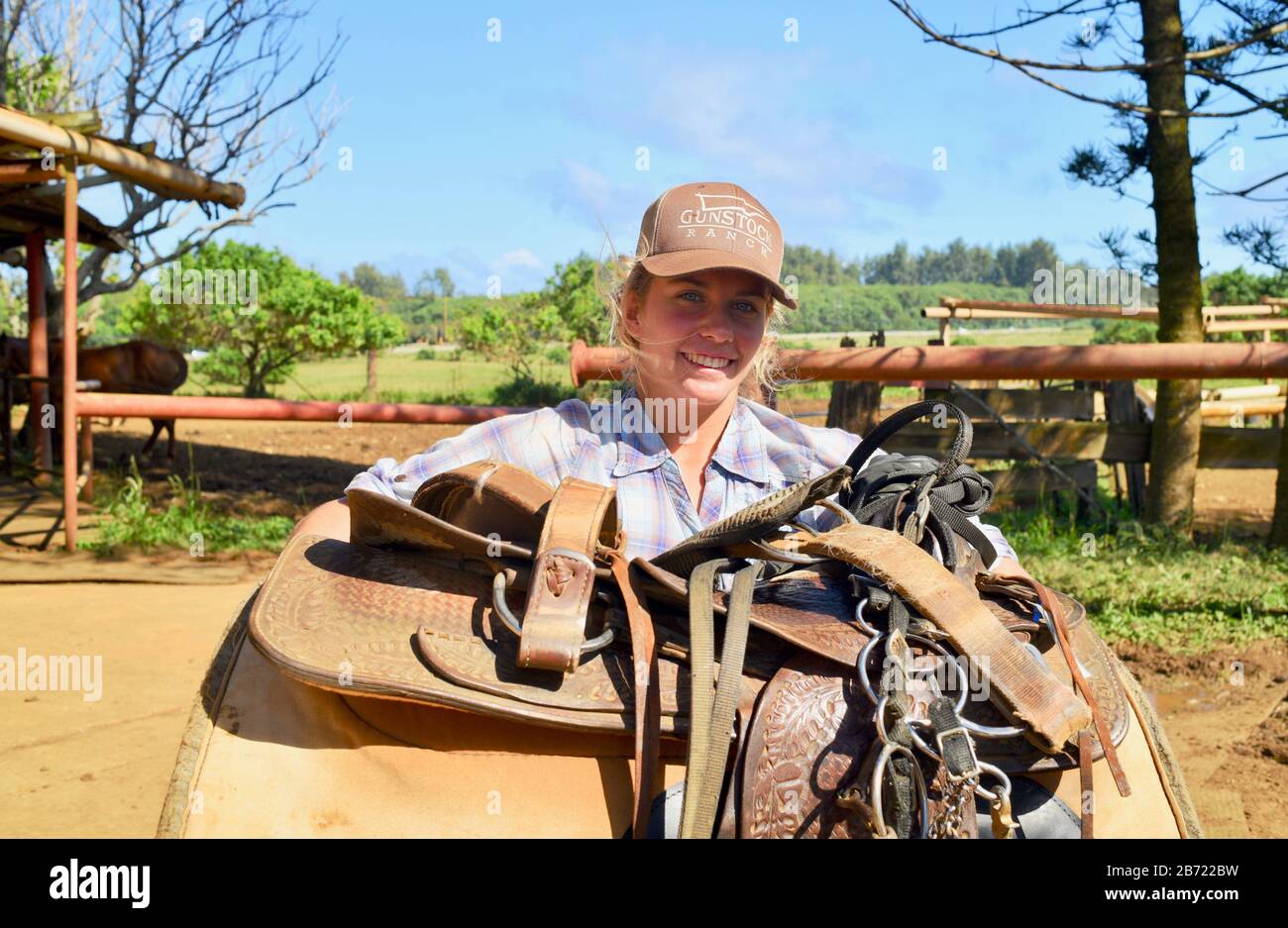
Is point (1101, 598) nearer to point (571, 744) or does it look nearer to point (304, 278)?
point (571, 744)

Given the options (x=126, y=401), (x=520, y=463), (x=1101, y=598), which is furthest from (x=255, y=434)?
(x=520, y=463)

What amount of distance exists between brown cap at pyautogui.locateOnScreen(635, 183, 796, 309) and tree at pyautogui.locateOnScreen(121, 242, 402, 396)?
2150 cm

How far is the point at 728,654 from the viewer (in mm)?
1232

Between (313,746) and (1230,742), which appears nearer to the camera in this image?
(313,746)

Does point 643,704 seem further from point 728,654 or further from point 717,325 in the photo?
point 717,325

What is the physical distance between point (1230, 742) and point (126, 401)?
5.33 metres

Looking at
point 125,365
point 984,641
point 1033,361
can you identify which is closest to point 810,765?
point 984,641

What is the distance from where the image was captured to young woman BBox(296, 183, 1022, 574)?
1.91m

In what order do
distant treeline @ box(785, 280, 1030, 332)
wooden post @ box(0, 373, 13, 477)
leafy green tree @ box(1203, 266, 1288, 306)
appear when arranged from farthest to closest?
1. distant treeline @ box(785, 280, 1030, 332)
2. leafy green tree @ box(1203, 266, 1288, 306)
3. wooden post @ box(0, 373, 13, 477)

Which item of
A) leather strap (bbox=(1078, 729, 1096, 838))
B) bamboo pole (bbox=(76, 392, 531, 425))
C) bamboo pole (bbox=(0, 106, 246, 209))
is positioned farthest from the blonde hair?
bamboo pole (bbox=(0, 106, 246, 209))

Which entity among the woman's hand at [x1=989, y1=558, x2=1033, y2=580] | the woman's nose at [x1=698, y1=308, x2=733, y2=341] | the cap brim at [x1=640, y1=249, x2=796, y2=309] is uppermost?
the cap brim at [x1=640, y1=249, x2=796, y2=309]

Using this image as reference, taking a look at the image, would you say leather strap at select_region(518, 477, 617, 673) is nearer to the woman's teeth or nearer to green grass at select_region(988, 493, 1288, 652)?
the woman's teeth

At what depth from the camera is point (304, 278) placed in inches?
1037

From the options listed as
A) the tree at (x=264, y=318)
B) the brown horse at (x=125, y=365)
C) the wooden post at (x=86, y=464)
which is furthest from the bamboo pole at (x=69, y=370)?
the tree at (x=264, y=318)
